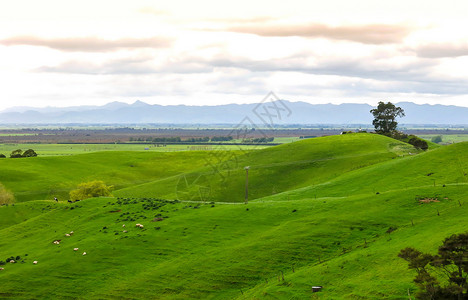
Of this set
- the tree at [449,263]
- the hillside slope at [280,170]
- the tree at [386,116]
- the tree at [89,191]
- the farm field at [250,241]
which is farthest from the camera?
the tree at [386,116]

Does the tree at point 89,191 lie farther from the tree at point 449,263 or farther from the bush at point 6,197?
the tree at point 449,263

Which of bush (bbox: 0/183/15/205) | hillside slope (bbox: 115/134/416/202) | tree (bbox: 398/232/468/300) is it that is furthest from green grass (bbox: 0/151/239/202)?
tree (bbox: 398/232/468/300)

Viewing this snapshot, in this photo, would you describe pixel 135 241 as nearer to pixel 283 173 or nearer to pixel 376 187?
pixel 376 187

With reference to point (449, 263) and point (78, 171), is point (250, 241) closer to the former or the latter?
point (449, 263)

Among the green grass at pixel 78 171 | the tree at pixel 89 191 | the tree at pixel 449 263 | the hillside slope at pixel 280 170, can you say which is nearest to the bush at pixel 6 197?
the green grass at pixel 78 171

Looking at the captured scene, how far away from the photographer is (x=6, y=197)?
122 metres

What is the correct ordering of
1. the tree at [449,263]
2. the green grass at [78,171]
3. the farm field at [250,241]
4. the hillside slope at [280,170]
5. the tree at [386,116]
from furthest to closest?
the tree at [386,116] → the green grass at [78,171] → the hillside slope at [280,170] → the farm field at [250,241] → the tree at [449,263]

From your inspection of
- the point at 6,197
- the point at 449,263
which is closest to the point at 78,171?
the point at 6,197

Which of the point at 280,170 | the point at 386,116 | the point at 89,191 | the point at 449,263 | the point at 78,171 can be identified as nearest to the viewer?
the point at 449,263

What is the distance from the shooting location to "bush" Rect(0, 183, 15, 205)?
4716 inches

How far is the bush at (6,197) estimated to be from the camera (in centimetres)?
11978

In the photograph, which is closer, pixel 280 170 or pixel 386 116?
pixel 280 170

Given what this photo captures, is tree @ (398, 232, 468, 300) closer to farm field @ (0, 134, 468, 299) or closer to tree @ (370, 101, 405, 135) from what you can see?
farm field @ (0, 134, 468, 299)

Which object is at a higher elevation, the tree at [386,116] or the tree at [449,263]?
the tree at [386,116]
